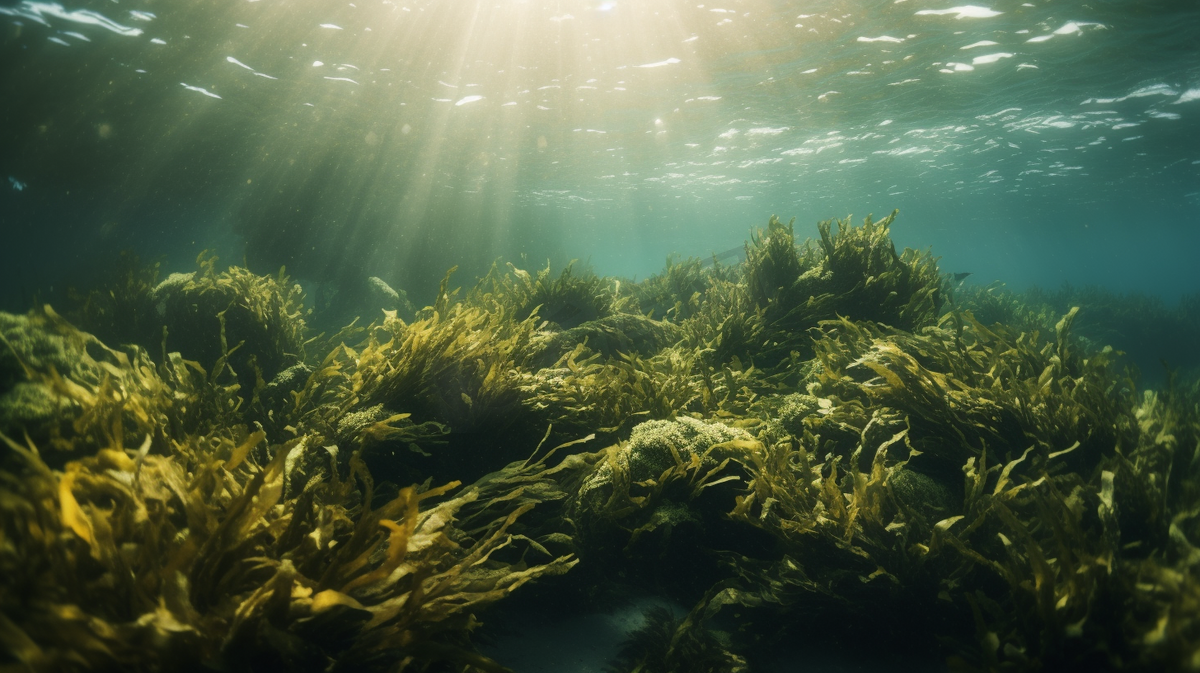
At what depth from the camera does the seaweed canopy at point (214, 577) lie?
3.88ft

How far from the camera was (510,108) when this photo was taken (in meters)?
15.8

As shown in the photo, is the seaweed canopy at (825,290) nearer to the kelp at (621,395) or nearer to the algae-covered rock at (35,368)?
the kelp at (621,395)

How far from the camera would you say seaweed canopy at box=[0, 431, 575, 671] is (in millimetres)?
1182

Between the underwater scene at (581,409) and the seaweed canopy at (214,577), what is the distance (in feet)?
0.04

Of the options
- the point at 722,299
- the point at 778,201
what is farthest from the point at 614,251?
the point at 722,299

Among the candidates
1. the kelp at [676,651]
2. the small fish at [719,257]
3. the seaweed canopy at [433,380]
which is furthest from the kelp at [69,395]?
the small fish at [719,257]

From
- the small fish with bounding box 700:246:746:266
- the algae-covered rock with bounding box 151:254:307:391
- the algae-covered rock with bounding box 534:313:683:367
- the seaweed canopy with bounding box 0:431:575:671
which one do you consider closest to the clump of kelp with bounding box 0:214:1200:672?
the seaweed canopy with bounding box 0:431:575:671

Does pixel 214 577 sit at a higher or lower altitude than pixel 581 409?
higher

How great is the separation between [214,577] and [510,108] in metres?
16.8

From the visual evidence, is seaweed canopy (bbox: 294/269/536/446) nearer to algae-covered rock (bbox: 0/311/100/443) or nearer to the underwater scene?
the underwater scene

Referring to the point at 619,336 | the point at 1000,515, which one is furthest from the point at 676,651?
the point at 619,336

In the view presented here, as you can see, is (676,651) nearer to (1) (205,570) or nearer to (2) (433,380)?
(1) (205,570)

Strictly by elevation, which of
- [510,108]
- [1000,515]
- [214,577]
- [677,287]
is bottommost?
[677,287]

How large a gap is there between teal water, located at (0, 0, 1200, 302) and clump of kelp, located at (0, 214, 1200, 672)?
752 centimetres
